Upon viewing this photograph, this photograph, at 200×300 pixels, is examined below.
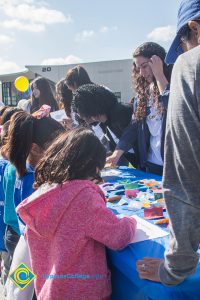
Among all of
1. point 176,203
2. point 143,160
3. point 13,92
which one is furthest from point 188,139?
point 13,92

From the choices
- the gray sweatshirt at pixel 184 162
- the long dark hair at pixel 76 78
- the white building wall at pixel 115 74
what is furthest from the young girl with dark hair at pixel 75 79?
the white building wall at pixel 115 74

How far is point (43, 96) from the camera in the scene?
3.74 m

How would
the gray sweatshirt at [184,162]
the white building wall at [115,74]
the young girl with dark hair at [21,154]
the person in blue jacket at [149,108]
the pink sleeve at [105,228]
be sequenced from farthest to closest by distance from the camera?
the white building wall at [115,74], the person in blue jacket at [149,108], the young girl with dark hair at [21,154], the pink sleeve at [105,228], the gray sweatshirt at [184,162]

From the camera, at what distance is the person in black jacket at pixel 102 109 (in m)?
2.51

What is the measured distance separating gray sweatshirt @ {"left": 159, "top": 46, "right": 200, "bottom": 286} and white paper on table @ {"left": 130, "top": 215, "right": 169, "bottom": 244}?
0.46 metres

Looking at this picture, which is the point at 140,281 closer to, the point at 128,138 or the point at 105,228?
the point at 105,228

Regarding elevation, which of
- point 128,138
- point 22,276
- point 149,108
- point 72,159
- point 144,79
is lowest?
point 22,276

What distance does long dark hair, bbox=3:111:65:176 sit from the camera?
1693mm

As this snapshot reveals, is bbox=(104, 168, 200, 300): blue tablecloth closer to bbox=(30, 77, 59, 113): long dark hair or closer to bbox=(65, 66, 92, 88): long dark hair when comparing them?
bbox=(65, 66, 92, 88): long dark hair

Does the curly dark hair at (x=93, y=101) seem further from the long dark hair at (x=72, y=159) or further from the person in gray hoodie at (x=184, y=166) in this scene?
the person in gray hoodie at (x=184, y=166)

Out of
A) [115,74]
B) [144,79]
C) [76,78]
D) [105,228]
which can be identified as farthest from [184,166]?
[115,74]

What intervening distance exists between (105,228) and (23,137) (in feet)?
2.56

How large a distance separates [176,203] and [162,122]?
1522mm

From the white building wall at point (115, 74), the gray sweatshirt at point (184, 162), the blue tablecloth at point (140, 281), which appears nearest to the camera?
the gray sweatshirt at point (184, 162)
